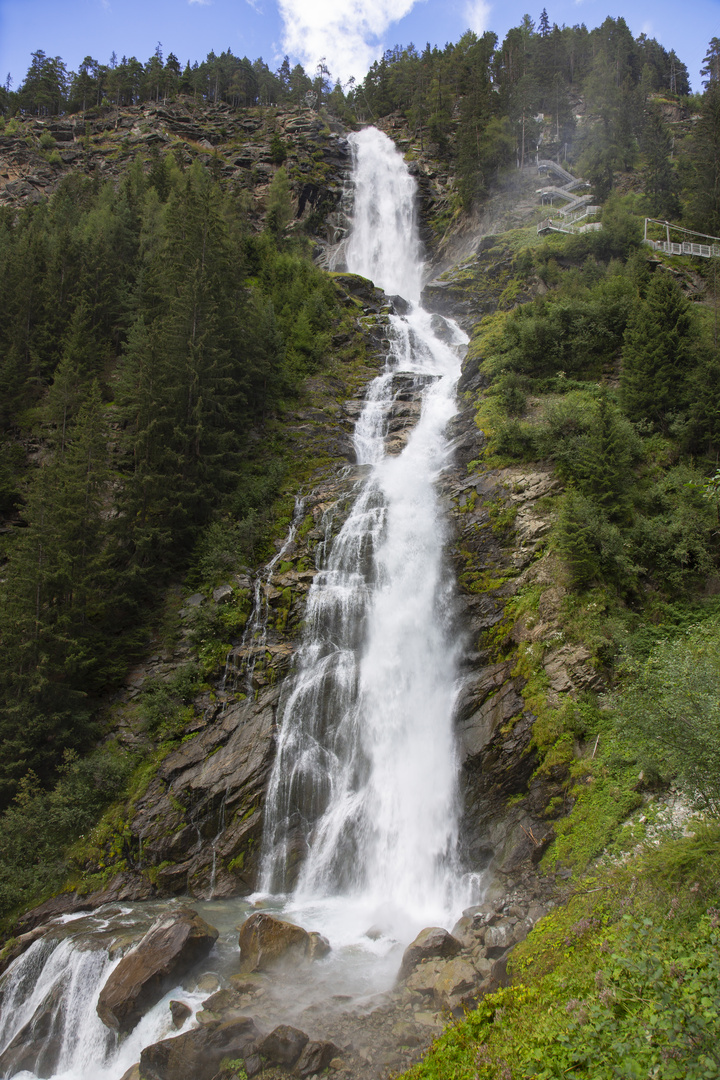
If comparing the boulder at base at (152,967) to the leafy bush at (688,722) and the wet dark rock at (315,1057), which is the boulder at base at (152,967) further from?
the leafy bush at (688,722)

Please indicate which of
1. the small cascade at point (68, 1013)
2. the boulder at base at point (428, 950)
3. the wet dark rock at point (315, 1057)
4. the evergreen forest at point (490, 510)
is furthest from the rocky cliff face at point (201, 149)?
the wet dark rock at point (315, 1057)

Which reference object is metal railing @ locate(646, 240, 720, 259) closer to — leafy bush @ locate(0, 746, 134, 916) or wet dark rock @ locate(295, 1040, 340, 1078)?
leafy bush @ locate(0, 746, 134, 916)

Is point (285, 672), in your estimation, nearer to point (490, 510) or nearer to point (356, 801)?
point (356, 801)

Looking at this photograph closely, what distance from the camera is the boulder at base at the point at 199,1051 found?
335 inches

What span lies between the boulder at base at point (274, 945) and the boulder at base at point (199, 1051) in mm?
1641

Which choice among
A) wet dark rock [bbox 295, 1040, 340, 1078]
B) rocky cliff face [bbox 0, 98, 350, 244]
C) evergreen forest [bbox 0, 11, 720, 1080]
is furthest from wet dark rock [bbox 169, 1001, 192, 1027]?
rocky cliff face [bbox 0, 98, 350, 244]

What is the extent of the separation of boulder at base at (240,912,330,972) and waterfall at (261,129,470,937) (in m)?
2.18

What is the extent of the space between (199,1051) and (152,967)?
2221mm

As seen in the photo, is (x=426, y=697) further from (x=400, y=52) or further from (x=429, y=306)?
(x=400, y=52)

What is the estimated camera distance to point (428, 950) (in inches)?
396

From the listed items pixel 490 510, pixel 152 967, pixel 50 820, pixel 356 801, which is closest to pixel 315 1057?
pixel 152 967

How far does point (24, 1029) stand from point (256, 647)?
10.2 metres

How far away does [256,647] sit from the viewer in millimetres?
18094

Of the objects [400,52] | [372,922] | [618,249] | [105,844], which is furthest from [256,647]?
[400,52]
